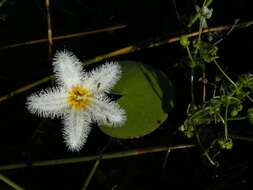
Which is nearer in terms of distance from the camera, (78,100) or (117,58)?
(78,100)

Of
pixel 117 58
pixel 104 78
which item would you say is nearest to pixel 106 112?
pixel 104 78

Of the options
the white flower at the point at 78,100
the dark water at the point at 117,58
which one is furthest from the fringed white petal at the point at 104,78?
the dark water at the point at 117,58

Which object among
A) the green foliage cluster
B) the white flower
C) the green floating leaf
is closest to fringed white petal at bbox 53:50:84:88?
the white flower

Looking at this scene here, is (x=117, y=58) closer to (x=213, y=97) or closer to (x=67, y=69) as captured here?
(x=67, y=69)

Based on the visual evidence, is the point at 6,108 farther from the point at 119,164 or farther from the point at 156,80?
the point at 156,80

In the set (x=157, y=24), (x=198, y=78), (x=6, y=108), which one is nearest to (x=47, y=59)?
(x=6, y=108)

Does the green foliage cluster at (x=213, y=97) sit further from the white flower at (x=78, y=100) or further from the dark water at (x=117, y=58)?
the white flower at (x=78, y=100)
